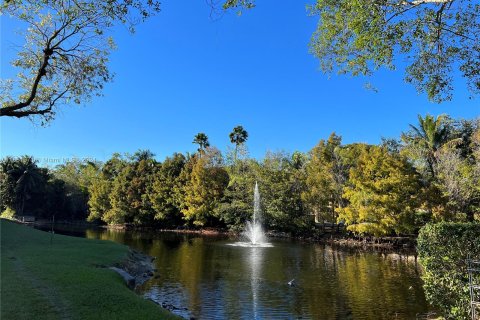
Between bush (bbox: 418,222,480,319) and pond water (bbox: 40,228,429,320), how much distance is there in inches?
137

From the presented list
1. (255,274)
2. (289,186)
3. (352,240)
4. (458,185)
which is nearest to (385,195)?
(458,185)

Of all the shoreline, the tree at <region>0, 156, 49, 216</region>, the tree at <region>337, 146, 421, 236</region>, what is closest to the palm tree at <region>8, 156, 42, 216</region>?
the tree at <region>0, 156, 49, 216</region>

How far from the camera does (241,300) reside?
1639 centimetres

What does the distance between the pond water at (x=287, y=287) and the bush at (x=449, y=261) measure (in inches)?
137

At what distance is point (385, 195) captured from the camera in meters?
36.3

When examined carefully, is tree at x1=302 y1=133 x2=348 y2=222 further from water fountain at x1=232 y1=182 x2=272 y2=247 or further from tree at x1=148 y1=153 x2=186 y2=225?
tree at x1=148 y1=153 x2=186 y2=225

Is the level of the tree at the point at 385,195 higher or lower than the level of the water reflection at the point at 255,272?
higher

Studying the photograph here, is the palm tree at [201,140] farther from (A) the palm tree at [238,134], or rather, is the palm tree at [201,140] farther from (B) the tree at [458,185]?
(B) the tree at [458,185]

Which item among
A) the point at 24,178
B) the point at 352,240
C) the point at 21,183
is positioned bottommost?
the point at 352,240

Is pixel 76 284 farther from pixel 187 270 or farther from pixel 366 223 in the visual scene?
pixel 366 223

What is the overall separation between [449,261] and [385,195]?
27.2 metres

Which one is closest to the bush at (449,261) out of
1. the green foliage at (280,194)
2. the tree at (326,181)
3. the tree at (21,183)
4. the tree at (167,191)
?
the tree at (326,181)

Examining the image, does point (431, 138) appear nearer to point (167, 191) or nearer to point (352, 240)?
point (352, 240)

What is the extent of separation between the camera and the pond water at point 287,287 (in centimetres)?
1474
